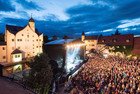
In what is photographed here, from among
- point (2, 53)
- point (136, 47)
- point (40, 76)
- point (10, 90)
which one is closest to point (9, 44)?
point (2, 53)

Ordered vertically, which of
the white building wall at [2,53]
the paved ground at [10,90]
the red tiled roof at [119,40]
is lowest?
the paved ground at [10,90]

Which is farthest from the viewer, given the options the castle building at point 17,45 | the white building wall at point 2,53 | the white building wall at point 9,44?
the white building wall at point 9,44

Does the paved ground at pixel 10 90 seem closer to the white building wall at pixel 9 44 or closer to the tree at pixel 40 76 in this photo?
the tree at pixel 40 76

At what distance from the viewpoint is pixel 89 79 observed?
1155cm

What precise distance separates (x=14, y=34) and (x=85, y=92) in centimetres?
2761

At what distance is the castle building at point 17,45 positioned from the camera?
78.4 feet

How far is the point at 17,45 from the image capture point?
83.8ft

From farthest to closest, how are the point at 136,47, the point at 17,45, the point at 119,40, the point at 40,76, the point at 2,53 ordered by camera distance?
the point at 119,40 < the point at 17,45 < the point at 136,47 < the point at 2,53 < the point at 40,76

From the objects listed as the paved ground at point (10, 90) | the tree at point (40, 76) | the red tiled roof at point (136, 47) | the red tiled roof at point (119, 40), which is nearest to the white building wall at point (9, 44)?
the tree at point (40, 76)

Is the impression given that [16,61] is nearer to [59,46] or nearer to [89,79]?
[59,46]

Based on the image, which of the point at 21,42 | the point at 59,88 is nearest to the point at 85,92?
the point at 59,88

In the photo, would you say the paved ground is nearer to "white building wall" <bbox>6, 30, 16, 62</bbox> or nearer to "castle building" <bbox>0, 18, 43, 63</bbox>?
"castle building" <bbox>0, 18, 43, 63</bbox>

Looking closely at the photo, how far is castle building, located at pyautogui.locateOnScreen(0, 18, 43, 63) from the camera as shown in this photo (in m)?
23.9

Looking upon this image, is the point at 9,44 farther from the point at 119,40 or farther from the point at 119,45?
A: the point at 119,40
